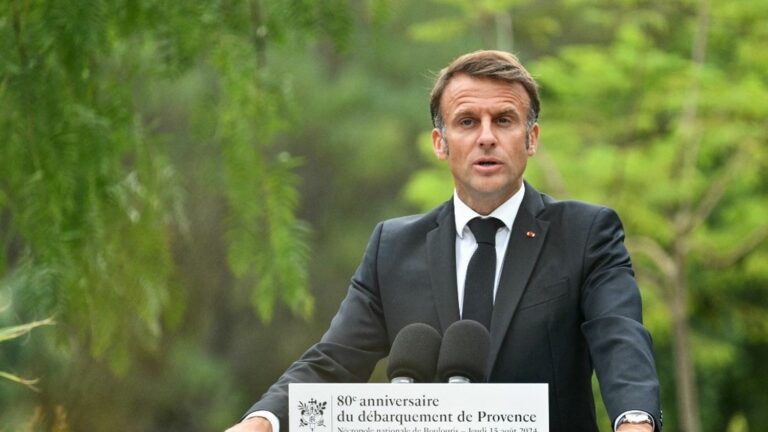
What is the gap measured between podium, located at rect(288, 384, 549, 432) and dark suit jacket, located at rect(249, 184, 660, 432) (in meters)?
0.37

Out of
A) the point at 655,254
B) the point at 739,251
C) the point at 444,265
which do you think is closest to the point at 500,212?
the point at 444,265

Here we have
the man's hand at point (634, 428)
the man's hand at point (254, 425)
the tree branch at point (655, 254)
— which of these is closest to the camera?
the man's hand at point (634, 428)

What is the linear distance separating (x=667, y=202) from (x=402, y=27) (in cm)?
1451

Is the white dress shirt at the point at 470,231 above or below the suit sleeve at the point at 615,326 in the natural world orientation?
above

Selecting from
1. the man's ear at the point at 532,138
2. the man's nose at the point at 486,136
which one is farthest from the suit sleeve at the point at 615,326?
the man's nose at the point at 486,136

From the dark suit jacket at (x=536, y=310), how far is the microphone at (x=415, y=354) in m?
0.23

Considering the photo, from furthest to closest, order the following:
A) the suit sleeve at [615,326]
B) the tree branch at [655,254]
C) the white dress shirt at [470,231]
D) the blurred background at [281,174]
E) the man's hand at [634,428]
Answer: the tree branch at [655,254]
the blurred background at [281,174]
the white dress shirt at [470,231]
the suit sleeve at [615,326]
the man's hand at [634,428]

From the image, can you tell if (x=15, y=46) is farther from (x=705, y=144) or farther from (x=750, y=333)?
(x=750, y=333)

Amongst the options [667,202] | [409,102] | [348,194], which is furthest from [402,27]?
[667,202]

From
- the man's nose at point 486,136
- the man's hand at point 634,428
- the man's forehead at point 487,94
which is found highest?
the man's forehead at point 487,94

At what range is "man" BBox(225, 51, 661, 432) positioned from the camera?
3369 mm

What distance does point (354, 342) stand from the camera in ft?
11.8

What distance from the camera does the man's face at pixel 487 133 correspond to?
3.44m

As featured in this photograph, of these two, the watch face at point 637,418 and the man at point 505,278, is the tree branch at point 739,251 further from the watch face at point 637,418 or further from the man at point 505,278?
the watch face at point 637,418
